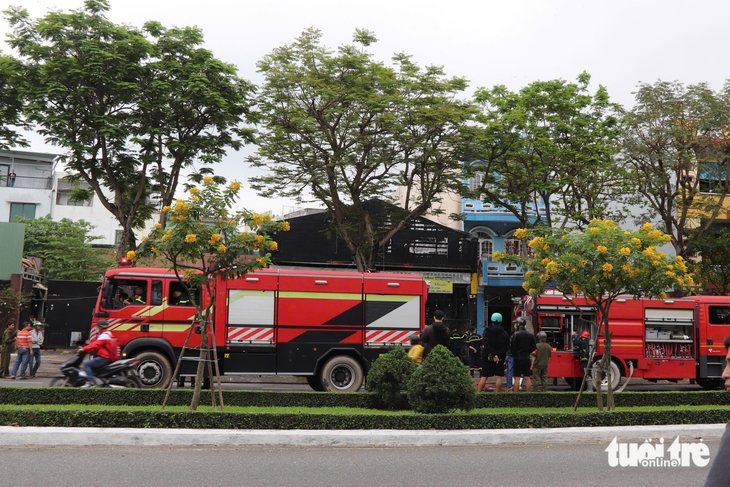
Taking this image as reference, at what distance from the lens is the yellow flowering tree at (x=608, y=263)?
1173cm

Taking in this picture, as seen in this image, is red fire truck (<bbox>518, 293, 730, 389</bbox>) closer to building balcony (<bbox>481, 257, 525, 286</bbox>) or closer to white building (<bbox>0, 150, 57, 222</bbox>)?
building balcony (<bbox>481, 257, 525, 286</bbox>)

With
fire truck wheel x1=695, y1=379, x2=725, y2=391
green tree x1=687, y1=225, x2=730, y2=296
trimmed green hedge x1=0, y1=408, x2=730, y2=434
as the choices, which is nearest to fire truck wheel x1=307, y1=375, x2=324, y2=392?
trimmed green hedge x1=0, y1=408, x2=730, y2=434

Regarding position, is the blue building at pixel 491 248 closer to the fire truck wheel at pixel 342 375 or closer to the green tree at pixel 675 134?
the green tree at pixel 675 134

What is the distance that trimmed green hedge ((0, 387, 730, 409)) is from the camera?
39.3 ft

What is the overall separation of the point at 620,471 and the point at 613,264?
448cm

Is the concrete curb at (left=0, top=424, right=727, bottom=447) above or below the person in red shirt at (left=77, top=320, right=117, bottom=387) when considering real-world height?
below

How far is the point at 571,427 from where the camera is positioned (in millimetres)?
10641

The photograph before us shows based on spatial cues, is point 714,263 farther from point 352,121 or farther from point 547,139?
point 352,121

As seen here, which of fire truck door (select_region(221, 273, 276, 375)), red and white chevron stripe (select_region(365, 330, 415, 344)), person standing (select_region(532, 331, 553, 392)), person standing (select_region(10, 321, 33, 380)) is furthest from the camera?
person standing (select_region(10, 321, 33, 380))

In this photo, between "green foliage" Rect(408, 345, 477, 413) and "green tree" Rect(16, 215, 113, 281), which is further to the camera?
"green tree" Rect(16, 215, 113, 281)

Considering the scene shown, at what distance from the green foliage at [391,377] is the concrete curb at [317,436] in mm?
2278

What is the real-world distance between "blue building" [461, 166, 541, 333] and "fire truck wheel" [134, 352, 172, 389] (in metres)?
21.6

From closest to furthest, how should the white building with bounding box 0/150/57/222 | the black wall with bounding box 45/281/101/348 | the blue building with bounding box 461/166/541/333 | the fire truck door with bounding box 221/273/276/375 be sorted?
1. the fire truck door with bounding box 221/273/276/375
2. the black wall with bounding box 45/281/101/348
3. the blue building with bounding box 461/166/541/333
4. the white building with bounding box 0/150/57/222

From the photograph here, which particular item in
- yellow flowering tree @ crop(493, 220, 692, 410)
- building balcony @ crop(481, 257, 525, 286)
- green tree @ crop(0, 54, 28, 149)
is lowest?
yellow flowering tree @ crop(493, 220, 692, 410)
